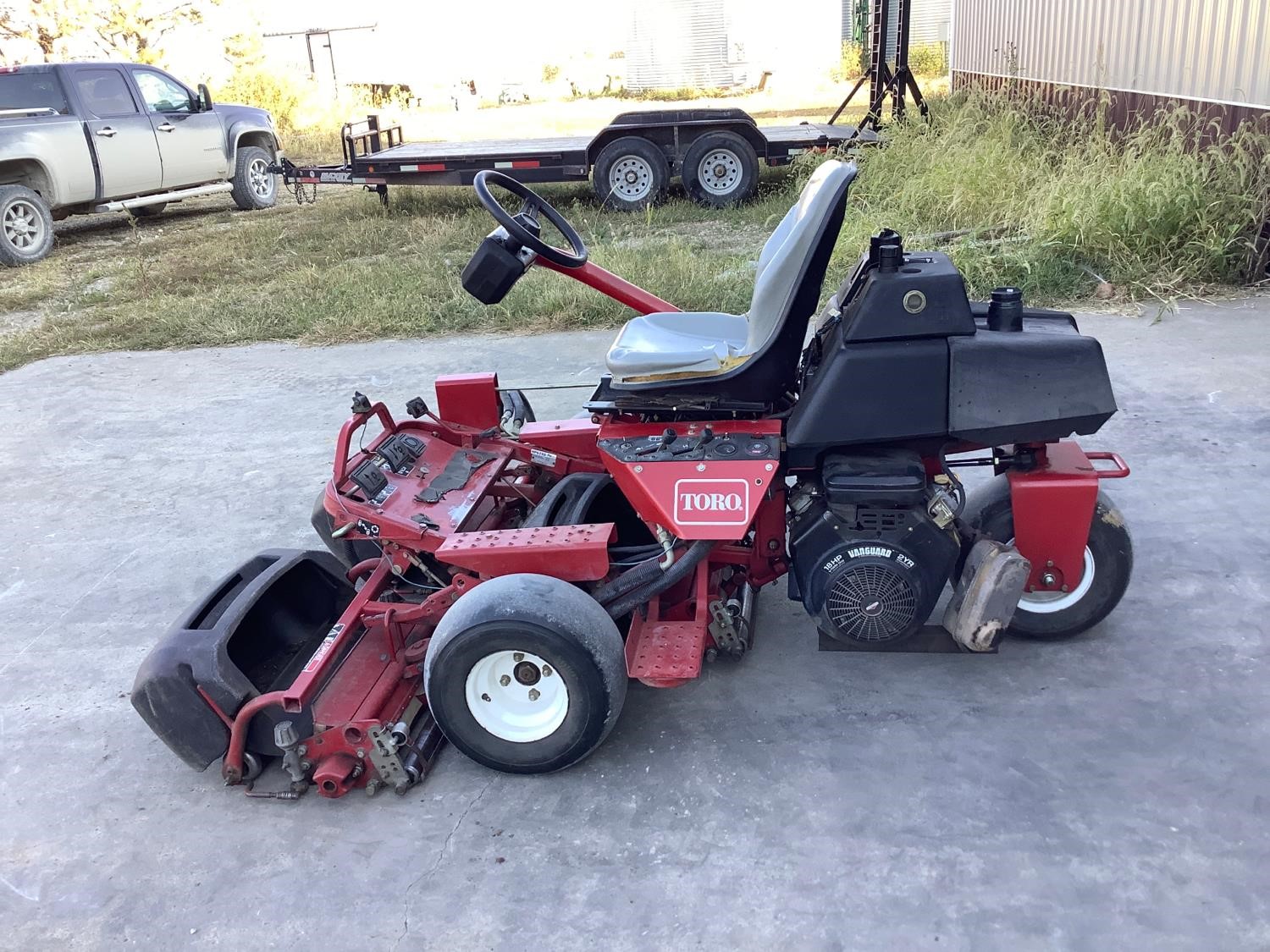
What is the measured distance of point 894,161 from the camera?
9.68 metres

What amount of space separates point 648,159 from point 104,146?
5.90 m

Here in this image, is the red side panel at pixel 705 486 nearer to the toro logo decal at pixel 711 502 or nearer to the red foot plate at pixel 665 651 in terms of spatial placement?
the toro logo decal at pixel 711 502

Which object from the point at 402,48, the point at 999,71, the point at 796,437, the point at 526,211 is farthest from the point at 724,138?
the point at 402,48

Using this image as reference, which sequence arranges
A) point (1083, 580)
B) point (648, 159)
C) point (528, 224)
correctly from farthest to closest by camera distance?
1. point (648, 159)
2. point (528, 224)
3. point (1083, 580)

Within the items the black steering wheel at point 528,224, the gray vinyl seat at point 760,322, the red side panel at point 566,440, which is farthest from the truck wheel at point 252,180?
the gray vinyl seat at point 760,322

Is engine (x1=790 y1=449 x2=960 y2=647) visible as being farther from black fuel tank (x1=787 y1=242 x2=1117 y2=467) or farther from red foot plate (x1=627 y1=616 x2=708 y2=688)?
red foot plate (x1=627 y1=616 x2=708 y2=688)

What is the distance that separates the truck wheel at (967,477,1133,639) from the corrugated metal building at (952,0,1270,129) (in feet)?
18.3

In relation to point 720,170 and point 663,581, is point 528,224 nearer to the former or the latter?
point 663,581

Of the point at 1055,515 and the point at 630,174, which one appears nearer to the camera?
the point at 1055,515

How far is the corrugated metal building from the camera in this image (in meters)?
7.43

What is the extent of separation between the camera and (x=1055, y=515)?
10.3 ft

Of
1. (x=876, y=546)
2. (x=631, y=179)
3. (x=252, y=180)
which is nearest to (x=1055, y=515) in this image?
(x=876, y=546)

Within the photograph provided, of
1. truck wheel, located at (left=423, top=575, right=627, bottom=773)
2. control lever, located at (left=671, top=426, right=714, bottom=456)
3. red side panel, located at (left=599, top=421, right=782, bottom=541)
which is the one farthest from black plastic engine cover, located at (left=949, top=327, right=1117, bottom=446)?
truck wheel, located at (left=423, top=575, right=627, bottom=773)

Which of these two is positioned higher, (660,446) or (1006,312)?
(1006,312)
